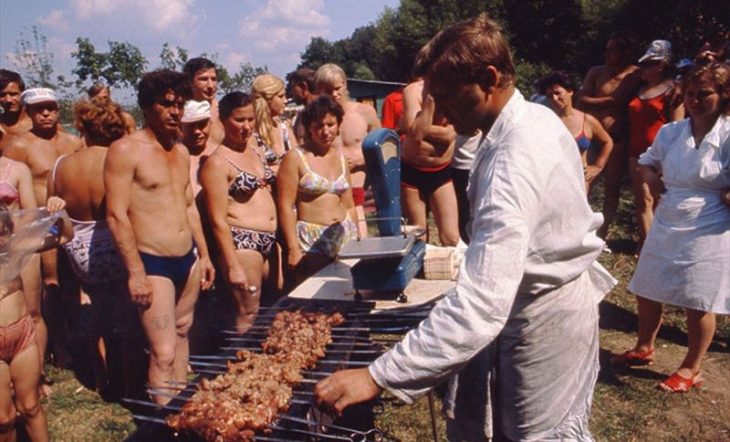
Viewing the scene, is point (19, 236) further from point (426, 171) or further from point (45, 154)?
point (426, 171)

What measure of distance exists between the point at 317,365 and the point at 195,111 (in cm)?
240

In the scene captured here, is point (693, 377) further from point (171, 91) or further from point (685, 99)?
point (171, 91)

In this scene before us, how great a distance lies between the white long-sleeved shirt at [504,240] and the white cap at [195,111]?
2.96m

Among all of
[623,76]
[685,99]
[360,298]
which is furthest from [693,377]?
[623,76]

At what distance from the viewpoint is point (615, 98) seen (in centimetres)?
650

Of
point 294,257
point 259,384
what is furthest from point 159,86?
point 259,384

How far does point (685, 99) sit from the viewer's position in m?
3.78

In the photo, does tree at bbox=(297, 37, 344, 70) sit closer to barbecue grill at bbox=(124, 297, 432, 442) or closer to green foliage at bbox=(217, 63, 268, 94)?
green foliage at bbox=(217, 63, 268, 94)

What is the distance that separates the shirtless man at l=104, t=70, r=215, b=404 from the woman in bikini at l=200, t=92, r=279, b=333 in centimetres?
22

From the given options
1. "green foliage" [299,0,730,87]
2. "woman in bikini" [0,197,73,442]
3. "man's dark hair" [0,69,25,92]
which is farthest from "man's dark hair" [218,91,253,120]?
"green foliage" [299,0,730,87]

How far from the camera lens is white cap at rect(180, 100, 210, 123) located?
4.27 metres

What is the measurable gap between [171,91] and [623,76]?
16.4ft

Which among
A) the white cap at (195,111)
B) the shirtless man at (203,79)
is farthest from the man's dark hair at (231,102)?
the shirtless man at (203,79)

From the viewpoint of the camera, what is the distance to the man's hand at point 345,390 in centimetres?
167
